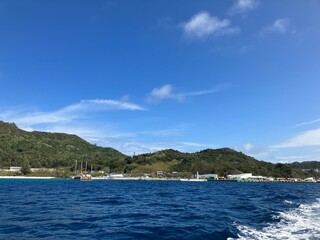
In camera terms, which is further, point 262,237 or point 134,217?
point 134,217

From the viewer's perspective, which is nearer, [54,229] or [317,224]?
[54,229]

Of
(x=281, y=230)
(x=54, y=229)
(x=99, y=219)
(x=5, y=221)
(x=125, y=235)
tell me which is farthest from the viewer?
(x=99, y=219)

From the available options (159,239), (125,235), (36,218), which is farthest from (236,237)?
(36,218)

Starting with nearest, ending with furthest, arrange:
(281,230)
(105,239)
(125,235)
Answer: (105,239), (125,235), (281,230)

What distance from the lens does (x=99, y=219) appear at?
80.4 ft

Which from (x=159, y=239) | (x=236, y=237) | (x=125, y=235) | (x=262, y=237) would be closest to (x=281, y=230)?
(x=262, y=237)

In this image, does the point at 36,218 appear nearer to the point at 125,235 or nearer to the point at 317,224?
the point at 125,235

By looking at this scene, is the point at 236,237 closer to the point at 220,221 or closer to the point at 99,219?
the point at 220,221

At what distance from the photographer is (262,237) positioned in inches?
748

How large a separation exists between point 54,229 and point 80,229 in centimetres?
155

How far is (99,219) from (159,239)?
8.01 m

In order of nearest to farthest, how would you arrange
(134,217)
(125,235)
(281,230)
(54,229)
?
(125,235) → (54,229) → (281,230) → (134,217)

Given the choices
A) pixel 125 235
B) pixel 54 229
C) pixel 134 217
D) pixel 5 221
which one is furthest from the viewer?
pixel 134 217

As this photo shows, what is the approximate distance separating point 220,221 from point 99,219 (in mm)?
8897
